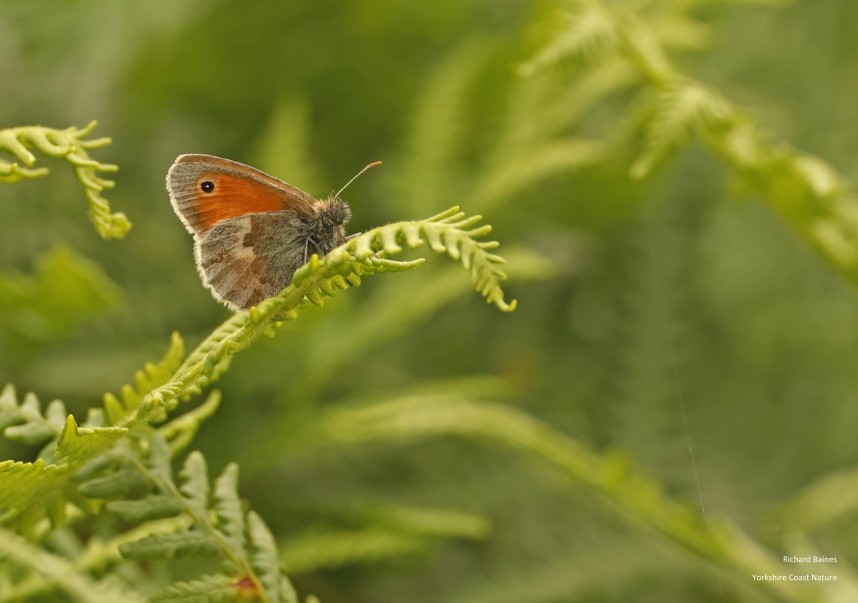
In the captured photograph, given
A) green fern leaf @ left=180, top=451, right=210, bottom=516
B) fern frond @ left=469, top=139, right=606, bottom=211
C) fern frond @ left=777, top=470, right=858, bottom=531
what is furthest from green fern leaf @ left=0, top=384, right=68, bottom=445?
fern frond @ left=777, top=470, right=858, bottom=531

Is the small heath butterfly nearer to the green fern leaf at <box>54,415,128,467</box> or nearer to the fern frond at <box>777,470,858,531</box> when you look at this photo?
the green fern leaf at <box>54,415,128,467</box>

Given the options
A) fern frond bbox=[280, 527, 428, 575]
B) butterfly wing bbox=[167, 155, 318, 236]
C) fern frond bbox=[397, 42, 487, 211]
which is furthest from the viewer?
fern frond bbox=[397, 42, 487, 211]

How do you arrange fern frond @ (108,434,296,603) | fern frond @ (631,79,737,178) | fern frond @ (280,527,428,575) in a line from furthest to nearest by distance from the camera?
1. fern frond @ (280,527,428,575)
2. fern frond @ (631,79,737,178)
3. fern frond @ (108,434,296,603)

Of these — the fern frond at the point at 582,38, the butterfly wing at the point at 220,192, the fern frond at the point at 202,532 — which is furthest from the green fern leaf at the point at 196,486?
the fern frond at the point at 582,38

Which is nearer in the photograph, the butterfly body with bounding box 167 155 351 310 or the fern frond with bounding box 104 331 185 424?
the fern frond with bounding box 104 331 185 424

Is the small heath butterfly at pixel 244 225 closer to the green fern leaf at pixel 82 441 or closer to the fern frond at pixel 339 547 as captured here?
the green fern leaf at pixel 82 441

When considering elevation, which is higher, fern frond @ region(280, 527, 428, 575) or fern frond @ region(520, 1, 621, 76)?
fern frond @ region(520, 1, 621, 76)

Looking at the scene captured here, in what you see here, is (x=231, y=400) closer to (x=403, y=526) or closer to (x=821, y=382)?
(x=403, y=526)
